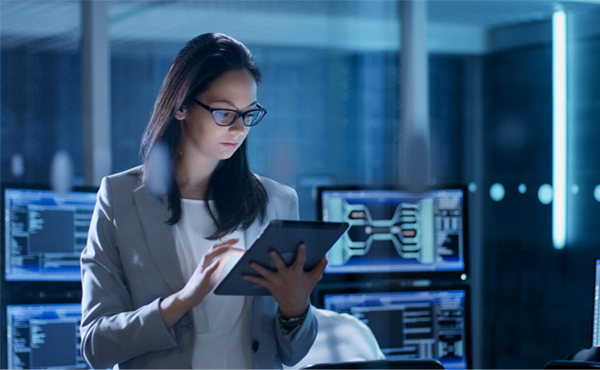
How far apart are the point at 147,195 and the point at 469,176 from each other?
251cm

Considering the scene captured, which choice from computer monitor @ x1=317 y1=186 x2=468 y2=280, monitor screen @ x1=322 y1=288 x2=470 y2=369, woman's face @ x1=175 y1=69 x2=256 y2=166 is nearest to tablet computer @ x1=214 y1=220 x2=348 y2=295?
woman's face @ x1=175 y1=69 x2=256 y2=166

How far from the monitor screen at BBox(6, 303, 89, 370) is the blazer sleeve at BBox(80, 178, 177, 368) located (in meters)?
0.99

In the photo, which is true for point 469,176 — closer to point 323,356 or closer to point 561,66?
point 561,66

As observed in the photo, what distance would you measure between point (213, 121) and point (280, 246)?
12.1 inches

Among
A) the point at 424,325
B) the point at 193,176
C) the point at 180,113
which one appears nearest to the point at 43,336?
the point at 193,176

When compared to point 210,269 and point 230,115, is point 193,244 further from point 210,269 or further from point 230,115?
point 230,115

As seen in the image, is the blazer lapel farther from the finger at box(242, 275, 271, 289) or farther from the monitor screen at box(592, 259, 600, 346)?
the monitor screen at box(592, 259, 600, 346)

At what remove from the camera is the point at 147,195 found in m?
1.25

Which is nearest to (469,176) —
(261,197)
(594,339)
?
(594,339)

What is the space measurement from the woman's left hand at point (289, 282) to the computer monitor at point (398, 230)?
967mm

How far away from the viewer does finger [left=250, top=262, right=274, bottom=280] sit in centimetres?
114

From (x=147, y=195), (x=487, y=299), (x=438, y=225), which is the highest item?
(x=147, y=195)

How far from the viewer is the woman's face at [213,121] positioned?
4.11ft

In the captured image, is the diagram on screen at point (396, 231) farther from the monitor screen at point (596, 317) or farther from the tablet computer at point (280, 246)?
the tablet computer at point (280, 246)
